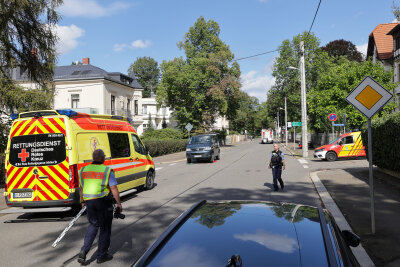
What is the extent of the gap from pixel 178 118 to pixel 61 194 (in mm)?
38418

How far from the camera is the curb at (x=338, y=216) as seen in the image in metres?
4.51

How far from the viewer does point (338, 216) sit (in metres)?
6.84

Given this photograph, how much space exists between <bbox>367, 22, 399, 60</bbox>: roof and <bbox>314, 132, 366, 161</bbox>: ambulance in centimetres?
2330

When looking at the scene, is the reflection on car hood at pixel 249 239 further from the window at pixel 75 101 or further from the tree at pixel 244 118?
the tree at pixel 244 118

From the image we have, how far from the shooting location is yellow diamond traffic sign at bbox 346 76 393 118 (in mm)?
5949

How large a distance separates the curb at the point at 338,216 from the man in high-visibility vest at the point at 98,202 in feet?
11.4

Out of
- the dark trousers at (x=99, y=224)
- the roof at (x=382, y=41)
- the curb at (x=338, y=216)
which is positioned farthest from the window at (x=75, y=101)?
the dark trousers at (x=99, y=224)

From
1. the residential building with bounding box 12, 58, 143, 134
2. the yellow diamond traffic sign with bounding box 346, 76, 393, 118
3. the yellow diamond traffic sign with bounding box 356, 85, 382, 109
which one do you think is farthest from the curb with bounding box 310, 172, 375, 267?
the residential building with bounding box 12, 58, 143, 134

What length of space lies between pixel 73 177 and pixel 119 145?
229 centimetres

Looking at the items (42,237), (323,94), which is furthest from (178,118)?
(42,237)

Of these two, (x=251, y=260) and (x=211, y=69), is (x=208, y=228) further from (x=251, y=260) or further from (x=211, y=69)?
(x=211, y=69)

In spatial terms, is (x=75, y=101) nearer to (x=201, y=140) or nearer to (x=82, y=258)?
(x=201, y=140)

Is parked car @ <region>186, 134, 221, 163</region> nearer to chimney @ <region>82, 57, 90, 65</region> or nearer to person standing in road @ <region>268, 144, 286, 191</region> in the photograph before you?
person standing in road @ <region>268, 144, 286, 191</region>

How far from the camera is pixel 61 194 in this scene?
23.4 feet
